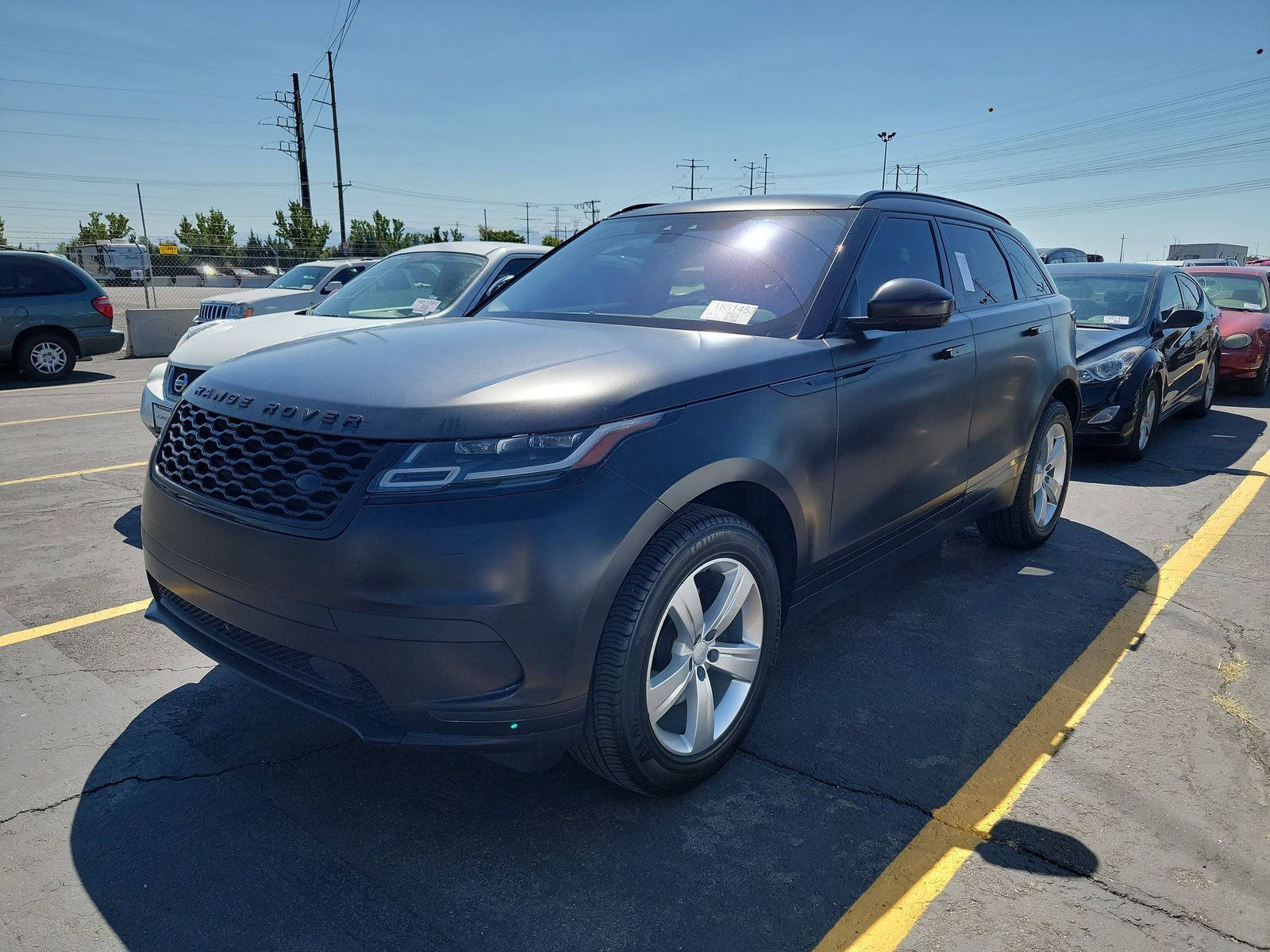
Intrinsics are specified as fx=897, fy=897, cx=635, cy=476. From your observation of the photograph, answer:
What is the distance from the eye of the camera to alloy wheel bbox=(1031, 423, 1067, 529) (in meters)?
4.91

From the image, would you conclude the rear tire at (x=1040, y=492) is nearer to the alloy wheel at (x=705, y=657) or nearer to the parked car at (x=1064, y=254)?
the alloy wheel at (x=705, y=657)

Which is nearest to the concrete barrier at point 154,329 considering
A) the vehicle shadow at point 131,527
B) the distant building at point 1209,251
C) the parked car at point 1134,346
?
the vehicle shadow at point 131,527

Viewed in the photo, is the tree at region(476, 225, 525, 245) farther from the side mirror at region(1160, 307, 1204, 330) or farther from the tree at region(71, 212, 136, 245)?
the side mirror at region(1160, 307, 1204, 330)

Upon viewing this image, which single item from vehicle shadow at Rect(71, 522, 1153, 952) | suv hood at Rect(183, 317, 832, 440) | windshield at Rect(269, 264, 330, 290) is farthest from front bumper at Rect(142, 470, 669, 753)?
windshield at Rect(269, 264, 330, 290)

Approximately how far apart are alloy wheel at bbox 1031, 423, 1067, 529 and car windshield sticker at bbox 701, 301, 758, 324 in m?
2.42

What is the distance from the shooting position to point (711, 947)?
82.9 inches

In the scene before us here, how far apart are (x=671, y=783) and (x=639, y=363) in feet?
3.97

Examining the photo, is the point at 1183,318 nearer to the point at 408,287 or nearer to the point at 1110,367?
the point at 1110,367

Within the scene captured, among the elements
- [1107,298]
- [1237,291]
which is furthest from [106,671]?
[1237,291]

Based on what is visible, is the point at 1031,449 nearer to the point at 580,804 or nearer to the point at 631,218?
→ the point at 631,218

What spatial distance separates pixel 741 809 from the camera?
265cm

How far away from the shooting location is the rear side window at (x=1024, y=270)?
475 centimetres

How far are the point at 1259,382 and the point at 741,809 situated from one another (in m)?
12.0

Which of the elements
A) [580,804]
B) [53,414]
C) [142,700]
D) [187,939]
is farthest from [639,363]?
[53,414]
